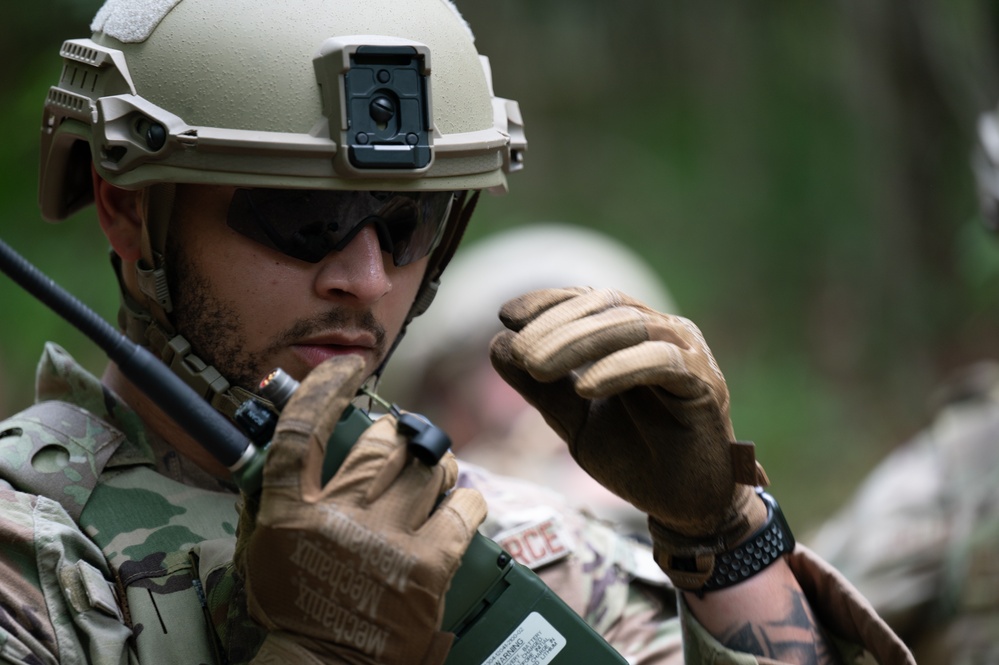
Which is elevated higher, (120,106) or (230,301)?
(120,106)

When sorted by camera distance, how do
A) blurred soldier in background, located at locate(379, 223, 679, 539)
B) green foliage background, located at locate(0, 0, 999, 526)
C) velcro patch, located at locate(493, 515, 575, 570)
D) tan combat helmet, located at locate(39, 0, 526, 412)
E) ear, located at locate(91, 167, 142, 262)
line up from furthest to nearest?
green foliage background, located at locate(0, 0, 999, 526), blurred soldier in background, located at locate(379, 223, 679, 539), velcro patch, located at locate(493, 515, 575, 570), ear, located at locate(91, 167, 142, 262), tan combat helmet, located at locate(39, 0, 526, 412)

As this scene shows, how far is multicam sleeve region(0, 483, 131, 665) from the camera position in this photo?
210cm

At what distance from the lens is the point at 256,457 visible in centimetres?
192

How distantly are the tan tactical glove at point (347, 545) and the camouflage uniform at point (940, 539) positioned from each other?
12.8 ft

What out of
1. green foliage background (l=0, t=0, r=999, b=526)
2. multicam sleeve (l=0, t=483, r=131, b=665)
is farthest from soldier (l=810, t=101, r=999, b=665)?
multicam sleeve (l=0, t=483, r=131, b=665)

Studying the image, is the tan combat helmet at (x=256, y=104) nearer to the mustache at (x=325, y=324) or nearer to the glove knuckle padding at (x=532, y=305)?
the mustache at (x=325, y=324)

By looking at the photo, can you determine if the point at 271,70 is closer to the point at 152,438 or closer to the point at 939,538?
the point at 152,438

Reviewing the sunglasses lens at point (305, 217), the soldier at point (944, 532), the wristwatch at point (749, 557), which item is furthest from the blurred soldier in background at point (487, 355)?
the sunglasses lens at point (305, 217)

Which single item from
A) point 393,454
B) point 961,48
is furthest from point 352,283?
point 961,48

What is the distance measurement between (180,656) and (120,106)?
1.07 m

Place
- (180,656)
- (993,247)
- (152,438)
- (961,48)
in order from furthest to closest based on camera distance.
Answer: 1. (961,48)
2. (993,247)
3. (152,438)
4. (180,656)

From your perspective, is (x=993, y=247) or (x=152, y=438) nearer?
(x=152, y=438)

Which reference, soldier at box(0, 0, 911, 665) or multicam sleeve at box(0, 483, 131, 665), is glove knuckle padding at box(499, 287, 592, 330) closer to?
soldier at box(0, 0, 911, 665)

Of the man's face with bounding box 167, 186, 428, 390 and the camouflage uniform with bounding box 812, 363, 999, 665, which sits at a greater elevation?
the man's face with bounding box 167, 186, 428, 390
